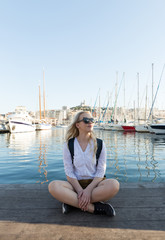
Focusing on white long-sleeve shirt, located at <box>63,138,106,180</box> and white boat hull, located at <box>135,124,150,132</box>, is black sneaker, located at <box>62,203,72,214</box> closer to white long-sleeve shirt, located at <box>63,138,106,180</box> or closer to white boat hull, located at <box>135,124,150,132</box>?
white long-sleeve shirt, located at <box>63,138,106,180</box>

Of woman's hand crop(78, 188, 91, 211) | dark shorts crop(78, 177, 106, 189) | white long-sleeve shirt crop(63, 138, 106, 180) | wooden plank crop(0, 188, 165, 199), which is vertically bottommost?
wooden plank crop(0, 188, 165, 199)

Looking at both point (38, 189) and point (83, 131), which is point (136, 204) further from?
point (38, 189)

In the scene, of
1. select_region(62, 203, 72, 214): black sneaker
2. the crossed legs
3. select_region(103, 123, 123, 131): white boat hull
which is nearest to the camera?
select_region(62, 203, 72, 214): black sneaker

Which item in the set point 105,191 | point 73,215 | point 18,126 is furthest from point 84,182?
point 18,126

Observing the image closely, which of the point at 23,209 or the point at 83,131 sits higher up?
the point at 83,131

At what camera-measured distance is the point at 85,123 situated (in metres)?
3.09

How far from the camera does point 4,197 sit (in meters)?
3.13

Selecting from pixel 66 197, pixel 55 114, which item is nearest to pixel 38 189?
pixel 66 197

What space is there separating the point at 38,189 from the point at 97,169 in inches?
50.2

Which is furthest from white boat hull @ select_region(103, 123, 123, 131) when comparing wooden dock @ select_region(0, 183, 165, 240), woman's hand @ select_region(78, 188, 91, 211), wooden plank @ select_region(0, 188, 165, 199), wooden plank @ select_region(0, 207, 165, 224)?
woman's hand @ select_region(78, 188, 91, 211)

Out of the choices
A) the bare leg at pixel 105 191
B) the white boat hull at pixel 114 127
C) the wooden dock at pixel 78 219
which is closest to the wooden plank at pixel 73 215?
the wooden dock at pixel 78 219

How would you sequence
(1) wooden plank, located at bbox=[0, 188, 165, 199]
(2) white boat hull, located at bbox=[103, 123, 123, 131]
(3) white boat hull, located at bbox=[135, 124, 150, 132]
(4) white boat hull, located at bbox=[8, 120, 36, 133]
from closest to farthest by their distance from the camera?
(1) wooden plank, located at bbox=[0, 188, 165, 199] → (3) white boat hull, located at bbox=[135, 124, 150, 132] → (4) white boat hull, located at bbox=[8, 120, 36, 133] → (2) white boat hull, located at bbox=[103, 123, 123, 131]

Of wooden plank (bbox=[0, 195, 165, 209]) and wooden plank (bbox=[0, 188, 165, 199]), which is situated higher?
wooden plank (bbox=[0, 195, 165, 209])

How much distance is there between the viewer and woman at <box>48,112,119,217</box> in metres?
2.59
